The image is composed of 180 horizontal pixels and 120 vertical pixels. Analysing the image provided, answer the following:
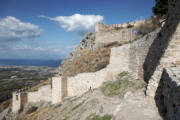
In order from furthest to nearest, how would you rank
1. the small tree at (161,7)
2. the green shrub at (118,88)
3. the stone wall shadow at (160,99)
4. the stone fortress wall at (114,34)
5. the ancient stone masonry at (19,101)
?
the stone fortress wall at (114,34), the ancient stone masonry at (19,101), the small tree at (161,7), the green shrub at (118,88), the stone wall shadow at (160,99)

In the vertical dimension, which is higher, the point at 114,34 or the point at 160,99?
the point at 114,34

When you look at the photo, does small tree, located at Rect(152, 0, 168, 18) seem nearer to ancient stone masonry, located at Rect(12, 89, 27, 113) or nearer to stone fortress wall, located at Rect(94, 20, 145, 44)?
stone fortress wall, located at Rect(94, 20, 145, 44)

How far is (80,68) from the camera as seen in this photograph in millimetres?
21516

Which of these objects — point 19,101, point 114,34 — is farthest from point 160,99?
point 19,101

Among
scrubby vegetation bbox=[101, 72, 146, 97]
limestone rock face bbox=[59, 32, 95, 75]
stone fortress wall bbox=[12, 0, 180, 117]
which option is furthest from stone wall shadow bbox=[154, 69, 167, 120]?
limestone rock face bbox=[59, 32, 95, 75]

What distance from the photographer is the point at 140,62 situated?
1009 centimetres

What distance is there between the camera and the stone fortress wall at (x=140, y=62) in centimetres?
543

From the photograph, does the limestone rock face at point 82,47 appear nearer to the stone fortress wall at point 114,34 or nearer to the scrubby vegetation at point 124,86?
the stone fortress wall at point 114,34

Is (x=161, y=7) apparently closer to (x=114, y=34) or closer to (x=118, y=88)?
(x=114, y=34)

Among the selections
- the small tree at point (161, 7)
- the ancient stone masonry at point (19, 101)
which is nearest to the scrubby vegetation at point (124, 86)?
the small tree at point (161, 7)

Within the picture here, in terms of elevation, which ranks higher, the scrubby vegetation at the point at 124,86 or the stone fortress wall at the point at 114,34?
the stone fortress wall at the point at 114,34

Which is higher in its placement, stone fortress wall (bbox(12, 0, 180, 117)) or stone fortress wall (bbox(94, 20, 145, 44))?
stone fortress wall (bbox(94, 20, 145, 44))

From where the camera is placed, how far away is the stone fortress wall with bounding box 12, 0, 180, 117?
17.8ft

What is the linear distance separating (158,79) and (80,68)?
16493mm
